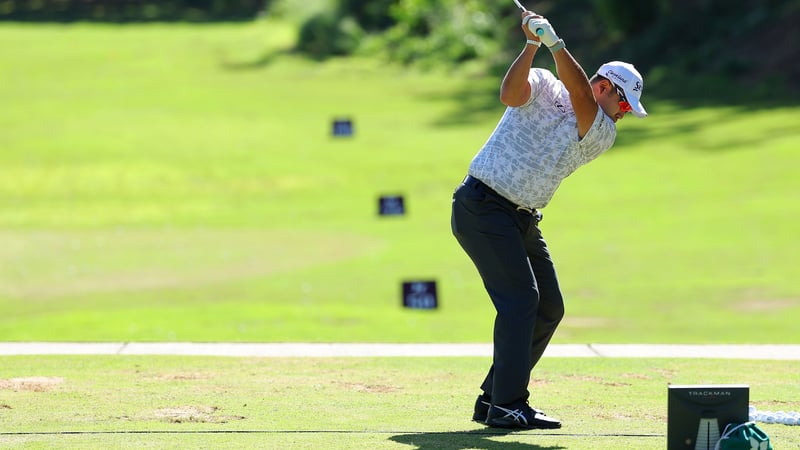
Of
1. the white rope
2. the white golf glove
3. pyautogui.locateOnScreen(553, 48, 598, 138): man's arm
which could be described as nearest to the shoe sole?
the white rope

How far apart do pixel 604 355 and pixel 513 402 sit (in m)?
3.20

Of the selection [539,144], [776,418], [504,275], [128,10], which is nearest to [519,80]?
[539,144]

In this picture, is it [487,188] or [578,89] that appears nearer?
[578,89]

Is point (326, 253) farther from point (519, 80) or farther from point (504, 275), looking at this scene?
point (519, 80)

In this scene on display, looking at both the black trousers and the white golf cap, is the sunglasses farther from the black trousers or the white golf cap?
the black trousers

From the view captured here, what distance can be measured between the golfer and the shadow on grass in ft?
0.74

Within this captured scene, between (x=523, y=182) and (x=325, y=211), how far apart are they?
19658mm

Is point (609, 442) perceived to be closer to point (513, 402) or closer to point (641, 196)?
point (513, 402)

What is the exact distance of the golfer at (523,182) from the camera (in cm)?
701

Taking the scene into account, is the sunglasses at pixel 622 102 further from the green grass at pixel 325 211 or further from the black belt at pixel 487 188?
the green grass at pixel 325 211

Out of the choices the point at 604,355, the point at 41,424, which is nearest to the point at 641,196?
the point at 604,355

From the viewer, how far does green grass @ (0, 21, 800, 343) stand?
16391mm

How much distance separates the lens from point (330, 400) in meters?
8.02

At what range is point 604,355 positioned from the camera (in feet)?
33.7
